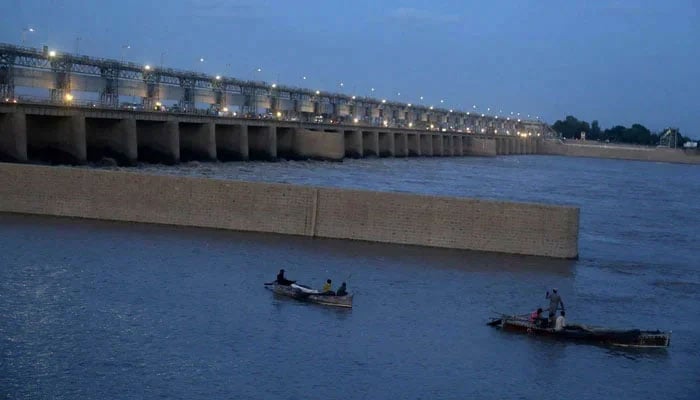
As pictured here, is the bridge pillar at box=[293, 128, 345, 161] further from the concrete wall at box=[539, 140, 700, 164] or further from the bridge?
the concrete wall at box=[539, 140, 700, 164]

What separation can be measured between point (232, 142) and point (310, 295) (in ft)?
160

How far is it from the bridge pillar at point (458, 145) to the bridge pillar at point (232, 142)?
5711 cm

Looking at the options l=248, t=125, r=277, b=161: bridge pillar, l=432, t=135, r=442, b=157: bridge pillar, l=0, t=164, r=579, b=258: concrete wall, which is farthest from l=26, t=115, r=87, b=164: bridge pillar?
l=432, t=135, r=442, b=157: bridge pillar

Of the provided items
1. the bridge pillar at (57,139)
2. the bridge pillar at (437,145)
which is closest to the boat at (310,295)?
the bridge pillar at (57,139)

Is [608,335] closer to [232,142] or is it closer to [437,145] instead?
[232,142]

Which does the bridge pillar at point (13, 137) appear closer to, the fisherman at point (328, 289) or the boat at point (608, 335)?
the fisherman at point (328, 289)

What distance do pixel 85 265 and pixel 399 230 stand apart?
862 cm

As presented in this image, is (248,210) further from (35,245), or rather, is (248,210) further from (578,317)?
Answer: (578,317)

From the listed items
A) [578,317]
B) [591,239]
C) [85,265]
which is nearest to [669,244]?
[591,239]

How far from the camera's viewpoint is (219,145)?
221 ft

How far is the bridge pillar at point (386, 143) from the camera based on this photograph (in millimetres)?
96125

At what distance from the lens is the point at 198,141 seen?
62.1m

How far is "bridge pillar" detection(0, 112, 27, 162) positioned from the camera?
40688 millimetres

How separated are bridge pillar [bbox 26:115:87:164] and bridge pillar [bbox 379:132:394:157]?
5123 centimetres
